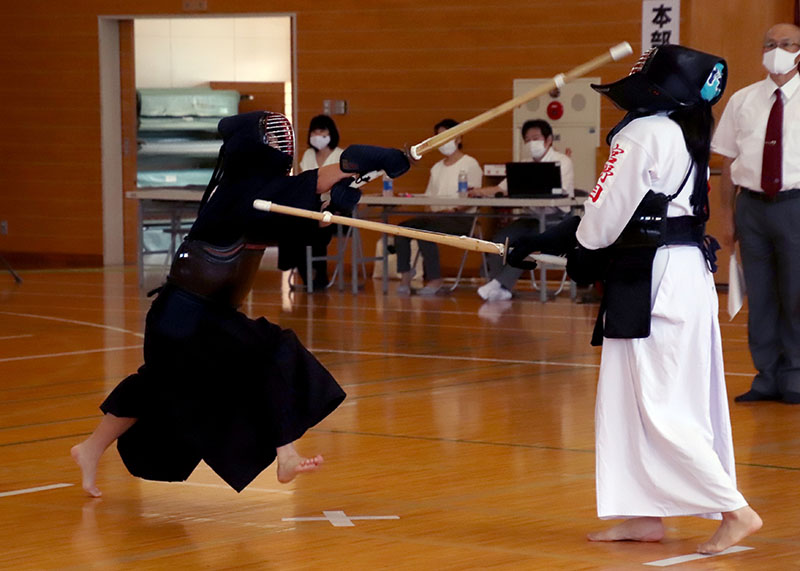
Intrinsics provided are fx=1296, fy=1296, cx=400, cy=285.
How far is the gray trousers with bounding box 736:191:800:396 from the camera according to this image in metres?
6.51

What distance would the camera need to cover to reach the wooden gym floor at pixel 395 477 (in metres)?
3.91

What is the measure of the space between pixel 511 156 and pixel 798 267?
7.83 m

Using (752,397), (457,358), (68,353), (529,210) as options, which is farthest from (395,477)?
(529,210)

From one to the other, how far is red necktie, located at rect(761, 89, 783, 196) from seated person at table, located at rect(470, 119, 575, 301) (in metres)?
5.11

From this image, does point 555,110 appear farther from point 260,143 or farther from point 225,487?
point 260,143

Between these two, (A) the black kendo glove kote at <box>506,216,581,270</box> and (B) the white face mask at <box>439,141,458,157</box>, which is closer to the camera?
(A) the black kendo glove kote at <box>506,216,581,270</box>

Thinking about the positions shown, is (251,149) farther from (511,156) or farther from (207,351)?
(511,156)

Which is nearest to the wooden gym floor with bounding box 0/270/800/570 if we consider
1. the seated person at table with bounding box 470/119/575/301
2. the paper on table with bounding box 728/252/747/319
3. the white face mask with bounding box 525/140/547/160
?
the paper on table with bounding box 728/252/747/319

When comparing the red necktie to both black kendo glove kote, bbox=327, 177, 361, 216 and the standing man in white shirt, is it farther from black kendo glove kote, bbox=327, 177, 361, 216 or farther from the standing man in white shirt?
black kendo glove kote, bbox=327, 177, 361, 216

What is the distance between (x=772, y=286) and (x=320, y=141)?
6.90 metres

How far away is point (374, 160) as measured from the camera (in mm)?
4156

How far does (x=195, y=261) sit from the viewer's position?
173 inches

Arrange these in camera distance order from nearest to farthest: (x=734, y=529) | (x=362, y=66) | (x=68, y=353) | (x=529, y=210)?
(x=734, y=529) → (x=68, y=353) → (x=529, y=210) → (x=362, y=66)

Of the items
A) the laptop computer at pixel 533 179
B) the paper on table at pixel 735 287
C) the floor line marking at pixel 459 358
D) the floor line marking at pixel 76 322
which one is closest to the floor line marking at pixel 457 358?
the floor line marking at pixel 459 358
